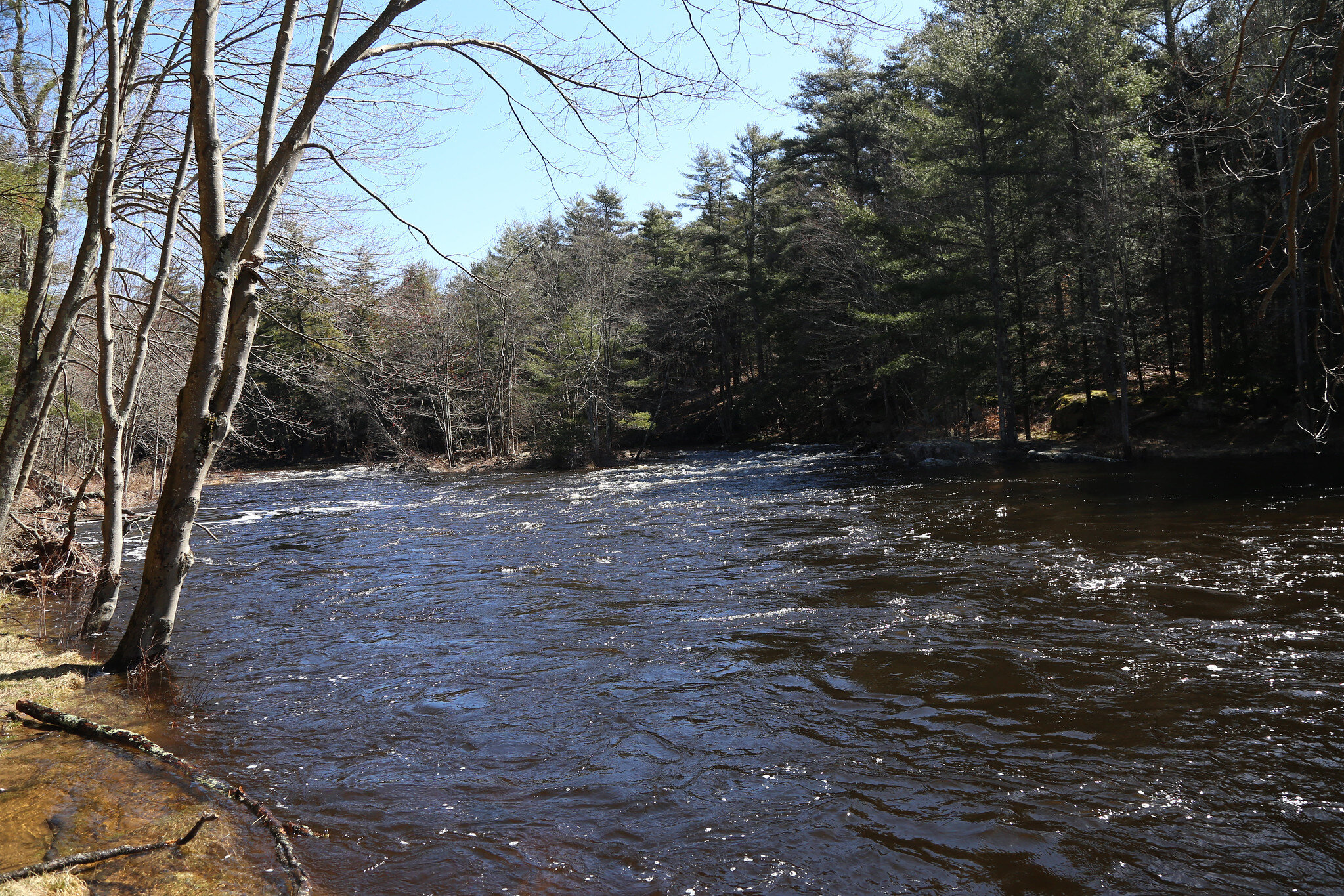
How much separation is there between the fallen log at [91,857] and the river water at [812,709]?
1.86ft

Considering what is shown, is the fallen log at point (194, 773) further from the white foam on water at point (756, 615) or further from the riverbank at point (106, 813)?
the white foam on water at point (756, 615)

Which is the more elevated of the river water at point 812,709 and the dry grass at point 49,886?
the dry grass at point 49,886

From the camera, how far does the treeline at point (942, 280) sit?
19875 millimetres

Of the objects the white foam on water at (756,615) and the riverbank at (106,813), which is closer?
the riverbank at (106,813)

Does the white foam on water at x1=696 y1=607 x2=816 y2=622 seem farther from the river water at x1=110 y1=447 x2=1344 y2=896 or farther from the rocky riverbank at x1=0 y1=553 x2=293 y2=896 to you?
the rocky riverbank at x1=0 y1=553 x2=293 y2=896

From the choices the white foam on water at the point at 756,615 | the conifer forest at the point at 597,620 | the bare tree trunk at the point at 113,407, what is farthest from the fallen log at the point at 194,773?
the white foam on water at the point at 756,615

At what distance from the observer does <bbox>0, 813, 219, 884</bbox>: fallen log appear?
2836 mm

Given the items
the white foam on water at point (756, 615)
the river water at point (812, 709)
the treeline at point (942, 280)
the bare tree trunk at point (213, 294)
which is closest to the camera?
the river water at point (812, 709)

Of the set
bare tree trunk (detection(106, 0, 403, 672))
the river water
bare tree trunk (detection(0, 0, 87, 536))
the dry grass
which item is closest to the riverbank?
the dry grass

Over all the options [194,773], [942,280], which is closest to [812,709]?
[194,773]

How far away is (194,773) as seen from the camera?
4199 mm

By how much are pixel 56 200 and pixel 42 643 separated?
3.91 meters

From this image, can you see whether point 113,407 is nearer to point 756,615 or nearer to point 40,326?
point 40,326

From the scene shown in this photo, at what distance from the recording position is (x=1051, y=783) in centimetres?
395
